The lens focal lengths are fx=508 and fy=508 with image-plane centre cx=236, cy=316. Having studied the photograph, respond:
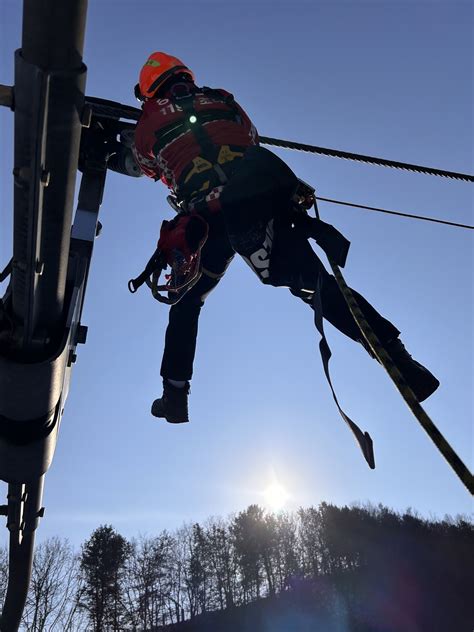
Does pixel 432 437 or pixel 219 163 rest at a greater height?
pixel 219 163

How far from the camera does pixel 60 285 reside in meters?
1.91

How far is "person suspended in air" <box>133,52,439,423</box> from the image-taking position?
305 cm

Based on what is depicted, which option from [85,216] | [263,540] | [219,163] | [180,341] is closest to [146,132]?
[219,163]

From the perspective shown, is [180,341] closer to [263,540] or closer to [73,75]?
[73,75]

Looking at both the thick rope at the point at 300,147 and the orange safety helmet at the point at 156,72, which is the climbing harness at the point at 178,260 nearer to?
the thick rope at the point at 300,147

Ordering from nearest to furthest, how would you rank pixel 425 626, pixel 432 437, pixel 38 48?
pixel 38 48 < pixel 432 437 < pixel 425 626

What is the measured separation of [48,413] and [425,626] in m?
54.5

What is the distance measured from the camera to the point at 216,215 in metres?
3.26

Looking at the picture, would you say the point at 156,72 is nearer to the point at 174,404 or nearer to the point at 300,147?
the point at 300,147

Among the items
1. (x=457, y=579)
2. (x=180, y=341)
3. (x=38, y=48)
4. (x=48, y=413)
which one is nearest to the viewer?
(x=38, y=48)

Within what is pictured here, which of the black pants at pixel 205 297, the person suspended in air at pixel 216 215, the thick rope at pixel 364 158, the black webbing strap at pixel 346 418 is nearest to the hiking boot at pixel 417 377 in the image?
the person suspended in air at pixel 216 215

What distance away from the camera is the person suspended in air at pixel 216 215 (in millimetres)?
3053

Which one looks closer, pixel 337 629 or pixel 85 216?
pixel 85 216

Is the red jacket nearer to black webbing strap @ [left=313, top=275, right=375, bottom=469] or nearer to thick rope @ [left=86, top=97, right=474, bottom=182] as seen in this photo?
thick rope @ [left=86, top=97, right=474, bottom=182]
